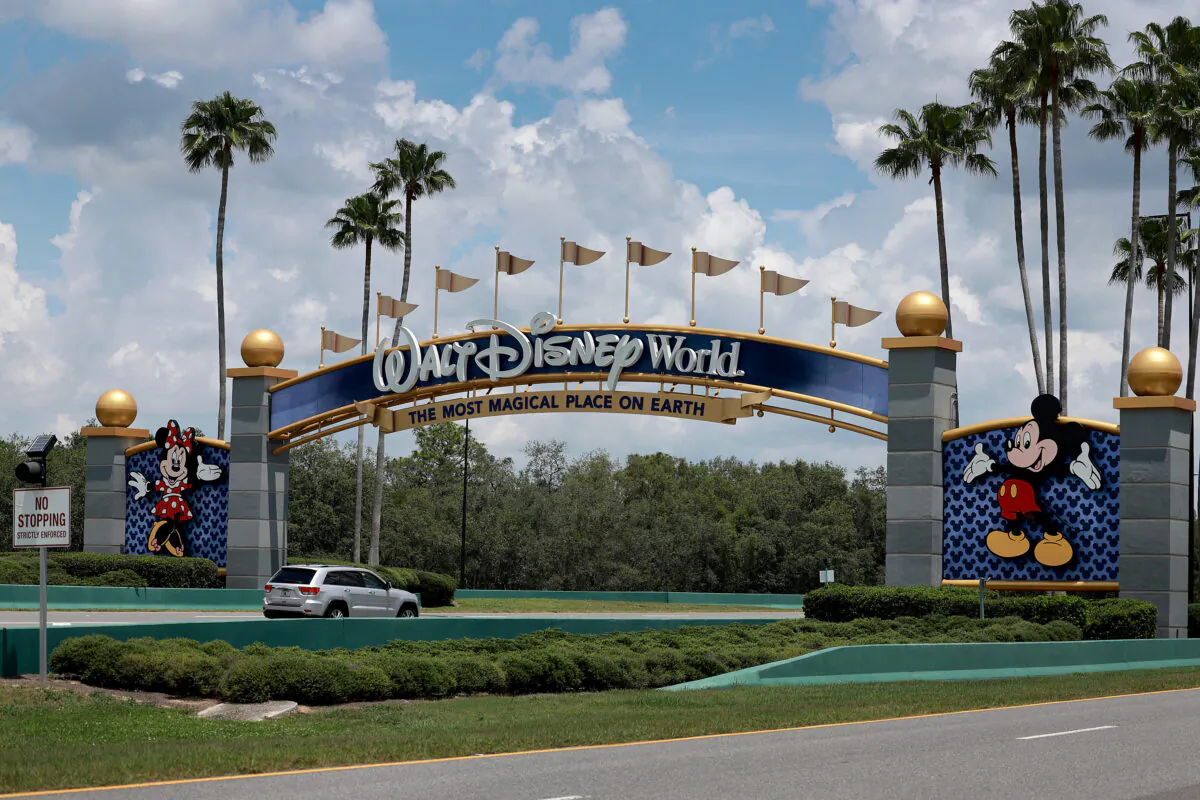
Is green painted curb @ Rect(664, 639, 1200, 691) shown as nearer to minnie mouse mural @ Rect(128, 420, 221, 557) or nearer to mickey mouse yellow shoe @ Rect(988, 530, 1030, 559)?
mickey mouse yellow shoe @ Rect(988, 530, 1030, 559)

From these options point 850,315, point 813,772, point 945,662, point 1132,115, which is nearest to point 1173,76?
point 1132,115

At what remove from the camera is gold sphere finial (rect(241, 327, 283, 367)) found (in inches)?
1654

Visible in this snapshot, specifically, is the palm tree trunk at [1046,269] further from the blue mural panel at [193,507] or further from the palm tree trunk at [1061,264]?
the blue mural panel at [193,507]

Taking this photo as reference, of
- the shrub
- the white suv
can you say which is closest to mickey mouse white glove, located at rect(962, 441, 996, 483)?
the shrub

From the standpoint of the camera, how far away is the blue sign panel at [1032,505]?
3130cm

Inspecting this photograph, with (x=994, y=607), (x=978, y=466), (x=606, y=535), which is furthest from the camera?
(x=606, y=535)

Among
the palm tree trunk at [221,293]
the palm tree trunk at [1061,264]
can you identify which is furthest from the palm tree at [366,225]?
the palm tree trunk at [1061,264]

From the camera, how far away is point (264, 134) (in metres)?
59.8

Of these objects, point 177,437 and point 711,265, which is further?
point 177,437

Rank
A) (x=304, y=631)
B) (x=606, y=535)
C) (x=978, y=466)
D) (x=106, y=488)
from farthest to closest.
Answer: (x=606, y=535), (x=106, y=488), (x=978, y=466), (x=304, y=631)

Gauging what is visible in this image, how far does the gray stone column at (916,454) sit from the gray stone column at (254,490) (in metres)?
18.5

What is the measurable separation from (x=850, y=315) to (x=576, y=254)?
26.3 ft

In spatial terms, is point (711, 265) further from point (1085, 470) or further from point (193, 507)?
point (193, 507)

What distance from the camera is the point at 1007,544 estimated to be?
32094 mm
